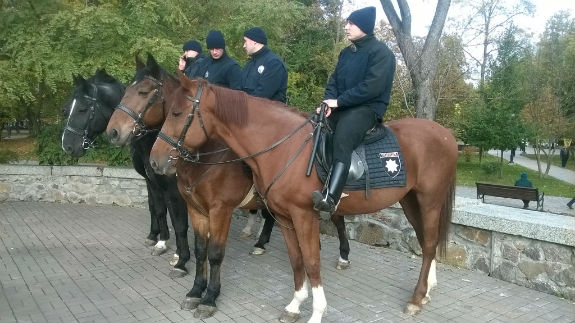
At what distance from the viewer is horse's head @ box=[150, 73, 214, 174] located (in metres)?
3.56

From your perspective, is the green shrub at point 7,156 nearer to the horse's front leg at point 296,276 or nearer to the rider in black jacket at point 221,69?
the rider in black jacket at point 221,69

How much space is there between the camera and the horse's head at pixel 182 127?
356cm

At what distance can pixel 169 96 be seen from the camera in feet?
13.9

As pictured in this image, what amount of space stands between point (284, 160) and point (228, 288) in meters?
1.96

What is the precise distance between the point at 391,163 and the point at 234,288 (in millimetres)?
2283

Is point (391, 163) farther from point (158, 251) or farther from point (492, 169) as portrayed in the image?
point (492, 169)

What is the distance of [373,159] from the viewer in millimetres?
4027

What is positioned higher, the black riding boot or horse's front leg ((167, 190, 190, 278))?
the black riding boot

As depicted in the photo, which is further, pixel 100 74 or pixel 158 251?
pixel 158 251

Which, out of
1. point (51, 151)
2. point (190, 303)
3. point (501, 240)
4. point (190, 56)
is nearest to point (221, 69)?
point (190, 56)

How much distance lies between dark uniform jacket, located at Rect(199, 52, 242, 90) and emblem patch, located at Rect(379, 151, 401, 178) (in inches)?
79.7

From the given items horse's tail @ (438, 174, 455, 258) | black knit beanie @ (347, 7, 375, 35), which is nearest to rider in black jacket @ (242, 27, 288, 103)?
black knit beanie @ (347, 7, 375, 35)

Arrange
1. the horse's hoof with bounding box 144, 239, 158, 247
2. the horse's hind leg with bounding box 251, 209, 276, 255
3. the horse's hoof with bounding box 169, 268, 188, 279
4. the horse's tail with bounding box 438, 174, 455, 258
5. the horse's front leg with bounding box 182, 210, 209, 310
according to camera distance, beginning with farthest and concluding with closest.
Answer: the horse's hoof with bounding box 144, 239, 158, 247 → the horse's hind leg with bounding box 251, 209, 276, 255 → the horse's hoof with bounding box 169, 268, 188, 279 → the horse's tail with bounding box 438, 174, 455, 258 → the horse's front leg with bounding box 182, 210, 209, 310

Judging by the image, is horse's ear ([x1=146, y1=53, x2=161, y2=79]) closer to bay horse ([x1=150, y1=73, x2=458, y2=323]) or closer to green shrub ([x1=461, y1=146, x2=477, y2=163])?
bay horse ([x1=150, y1=73, x2=458, y2=323])
